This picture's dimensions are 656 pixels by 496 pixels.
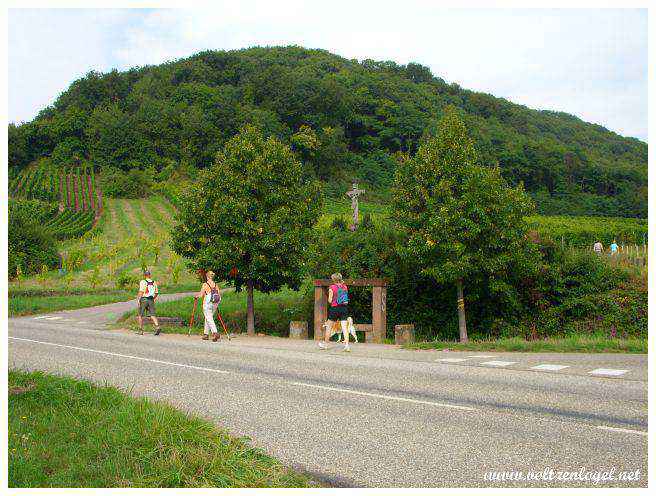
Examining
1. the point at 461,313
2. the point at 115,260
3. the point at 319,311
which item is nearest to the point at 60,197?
the point at 115,260

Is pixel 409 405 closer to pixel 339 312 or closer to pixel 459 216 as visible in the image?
pixel 339 312

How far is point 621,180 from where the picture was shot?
100938mm

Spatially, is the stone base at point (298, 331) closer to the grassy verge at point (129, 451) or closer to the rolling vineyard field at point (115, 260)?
the grassy verge at point (129, 451)

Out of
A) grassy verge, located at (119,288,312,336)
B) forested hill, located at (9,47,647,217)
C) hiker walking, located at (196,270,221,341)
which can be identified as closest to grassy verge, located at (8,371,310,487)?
hiker walking, located at (196,270,221,341)

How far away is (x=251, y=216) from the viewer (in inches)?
811

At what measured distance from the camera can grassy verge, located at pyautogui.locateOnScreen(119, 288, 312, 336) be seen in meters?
23.5

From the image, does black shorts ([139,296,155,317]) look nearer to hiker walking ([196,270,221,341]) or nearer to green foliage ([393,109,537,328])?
hiker walking ([196,270,221,341])

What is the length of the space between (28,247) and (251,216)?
104 feet

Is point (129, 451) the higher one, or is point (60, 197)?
point (60, 197)

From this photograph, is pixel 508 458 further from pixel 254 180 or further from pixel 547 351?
pixel 254 180

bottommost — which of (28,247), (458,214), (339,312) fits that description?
(339,312)

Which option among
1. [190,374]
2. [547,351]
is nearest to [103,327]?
[190,374]

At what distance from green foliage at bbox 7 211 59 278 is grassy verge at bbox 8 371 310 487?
39657mm

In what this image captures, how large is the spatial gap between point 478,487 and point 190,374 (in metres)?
6.75
